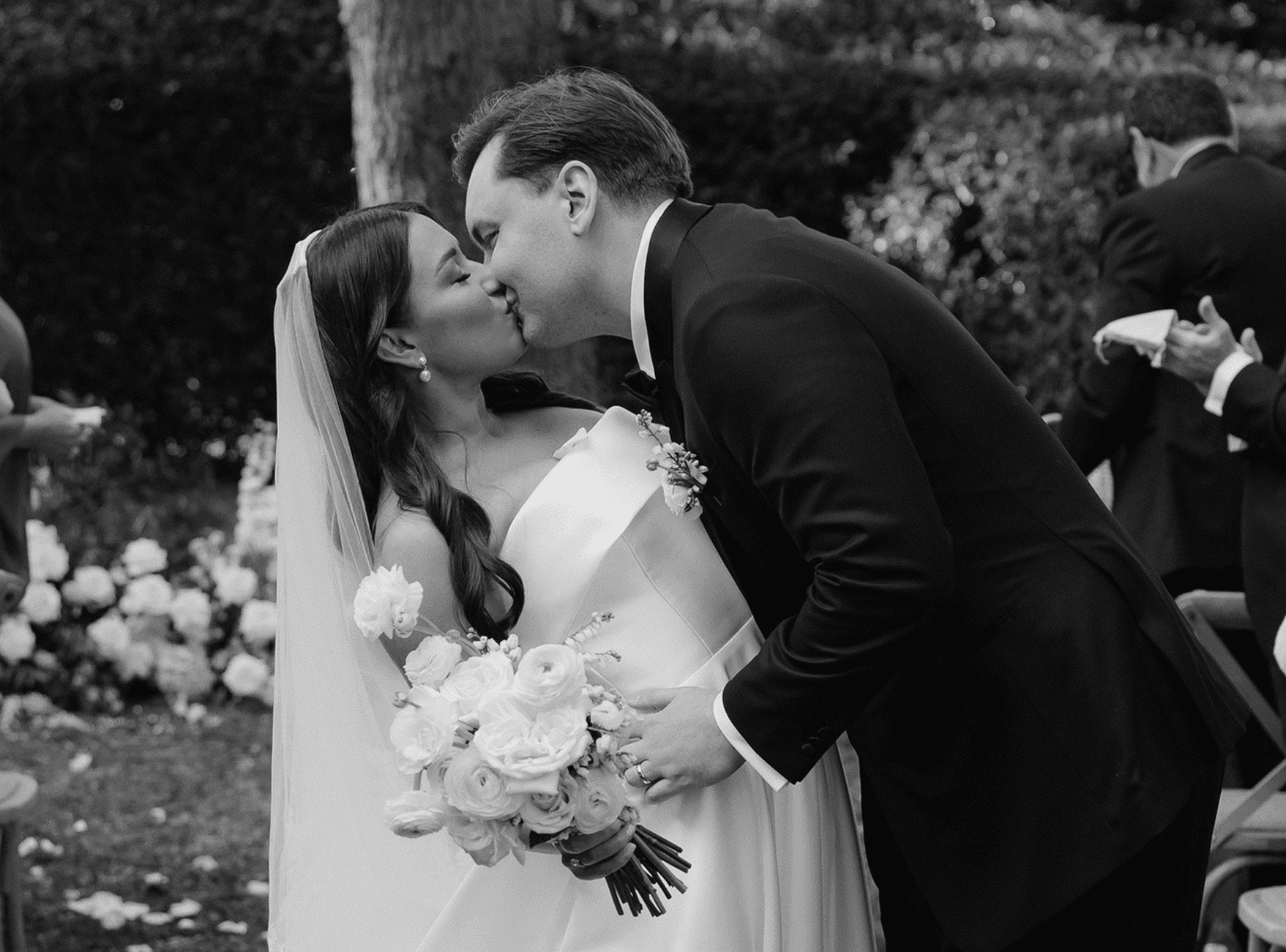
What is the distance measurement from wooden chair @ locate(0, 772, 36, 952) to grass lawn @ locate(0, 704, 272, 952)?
735 millimetres

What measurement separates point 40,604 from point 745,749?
506 cm

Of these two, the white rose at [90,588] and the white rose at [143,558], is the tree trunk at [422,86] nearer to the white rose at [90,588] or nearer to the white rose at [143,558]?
the white rose at [143,558]

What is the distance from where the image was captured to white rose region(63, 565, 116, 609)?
672 cm

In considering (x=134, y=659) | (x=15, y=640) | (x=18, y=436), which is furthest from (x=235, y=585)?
(x=18, y=436)

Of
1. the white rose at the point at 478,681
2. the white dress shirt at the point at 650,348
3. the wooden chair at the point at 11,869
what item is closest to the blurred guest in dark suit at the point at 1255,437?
the white dress shirt at the point at 650,348

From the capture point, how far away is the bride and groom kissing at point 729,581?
2.15m

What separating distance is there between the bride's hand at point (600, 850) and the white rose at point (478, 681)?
0.78 feet

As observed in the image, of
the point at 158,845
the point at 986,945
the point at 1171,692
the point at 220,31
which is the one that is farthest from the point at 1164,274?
the point at 220,31

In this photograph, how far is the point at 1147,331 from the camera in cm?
410

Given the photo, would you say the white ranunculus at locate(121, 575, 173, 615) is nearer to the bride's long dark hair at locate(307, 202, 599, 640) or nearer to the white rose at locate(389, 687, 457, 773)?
the bride's long dark hair at locate(307, 202, 599, 640)

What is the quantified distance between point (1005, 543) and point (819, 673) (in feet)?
1.26

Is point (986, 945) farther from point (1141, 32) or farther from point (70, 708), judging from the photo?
point (1141, 32)

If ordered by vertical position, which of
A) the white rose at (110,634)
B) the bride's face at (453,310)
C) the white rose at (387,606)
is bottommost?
the white rose at (110,634)

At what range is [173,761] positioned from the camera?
624 cm
